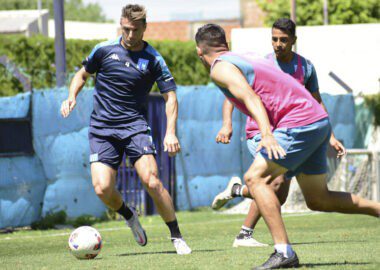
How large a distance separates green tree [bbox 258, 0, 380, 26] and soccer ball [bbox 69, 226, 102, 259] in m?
34.4

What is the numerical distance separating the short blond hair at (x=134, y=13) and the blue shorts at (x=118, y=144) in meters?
1.05

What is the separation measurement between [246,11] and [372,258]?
60220mm

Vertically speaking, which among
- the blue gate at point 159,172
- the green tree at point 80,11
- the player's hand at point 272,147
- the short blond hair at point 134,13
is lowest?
the green tree at point 80,11

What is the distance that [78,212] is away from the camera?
15.6 m

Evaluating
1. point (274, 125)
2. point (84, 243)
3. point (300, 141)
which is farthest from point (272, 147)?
point (84, 243)

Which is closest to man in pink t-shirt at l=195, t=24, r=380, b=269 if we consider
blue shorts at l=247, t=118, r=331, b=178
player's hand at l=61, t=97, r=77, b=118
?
blue shorts at l=247, t=118, r=331, b=178

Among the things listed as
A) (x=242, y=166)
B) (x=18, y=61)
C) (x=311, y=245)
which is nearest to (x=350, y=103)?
(x=242, y=166)

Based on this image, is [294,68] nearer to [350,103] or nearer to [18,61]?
[350,103]

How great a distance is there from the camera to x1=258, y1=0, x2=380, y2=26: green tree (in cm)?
4222

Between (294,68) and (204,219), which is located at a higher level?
(294,68)

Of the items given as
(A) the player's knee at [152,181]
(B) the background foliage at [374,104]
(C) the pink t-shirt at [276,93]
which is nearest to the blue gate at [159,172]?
(B) the background foliage at [374,104]

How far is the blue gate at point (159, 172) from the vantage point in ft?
54.5

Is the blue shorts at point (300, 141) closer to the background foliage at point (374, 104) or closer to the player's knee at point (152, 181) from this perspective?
the player's knee at point (152, 181)

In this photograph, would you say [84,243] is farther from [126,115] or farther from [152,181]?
[126,115]
